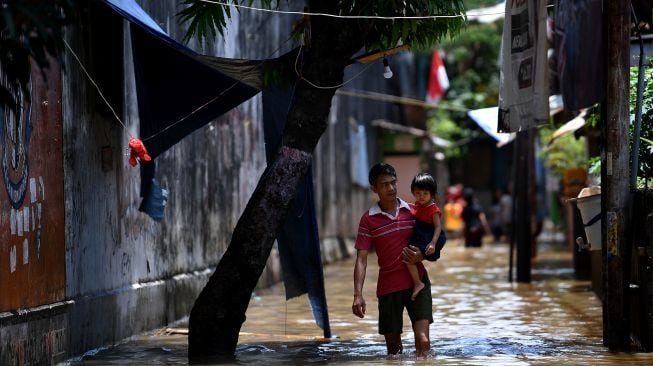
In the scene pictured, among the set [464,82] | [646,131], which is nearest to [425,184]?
[646,131]

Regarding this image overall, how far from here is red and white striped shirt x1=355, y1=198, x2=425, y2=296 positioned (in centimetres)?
877

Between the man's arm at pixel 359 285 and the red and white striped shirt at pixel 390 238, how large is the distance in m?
0.08

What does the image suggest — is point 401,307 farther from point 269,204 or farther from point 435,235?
point 269,204

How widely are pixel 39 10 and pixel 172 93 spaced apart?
4.66 m

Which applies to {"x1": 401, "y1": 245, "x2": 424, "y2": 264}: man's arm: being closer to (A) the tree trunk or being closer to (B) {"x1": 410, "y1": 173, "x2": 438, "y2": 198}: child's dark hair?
(B) {"x1": 410, "y1": 173, "x2": 438, "y2": 198}: child's dark hair

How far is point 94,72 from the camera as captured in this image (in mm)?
10086

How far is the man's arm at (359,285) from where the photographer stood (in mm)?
8633

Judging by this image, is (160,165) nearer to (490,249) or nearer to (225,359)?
(225,359)

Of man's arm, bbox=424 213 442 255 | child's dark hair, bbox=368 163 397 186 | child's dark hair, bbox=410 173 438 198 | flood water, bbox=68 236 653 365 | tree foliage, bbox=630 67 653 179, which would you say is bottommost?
flood water, bbox=68 236 653 365

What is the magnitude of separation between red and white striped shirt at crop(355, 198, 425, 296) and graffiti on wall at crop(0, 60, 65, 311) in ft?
7.65

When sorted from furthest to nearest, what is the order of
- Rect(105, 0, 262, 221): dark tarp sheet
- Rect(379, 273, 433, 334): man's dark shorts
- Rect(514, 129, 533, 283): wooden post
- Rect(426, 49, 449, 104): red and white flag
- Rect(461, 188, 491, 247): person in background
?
Rect(426, 49, 449, 104): red and white flag
Rect(461, 188, 491, 247): person in background
Rect(514, 129, 533, 283): wooden post
Rect(105, 0, 262, 221): dark tarp sheet
Rect(379, 273, 433, 334): man's dark shorts

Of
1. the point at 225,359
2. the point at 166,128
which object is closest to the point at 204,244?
the point at 166,128

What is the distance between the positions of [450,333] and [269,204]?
A: 2.91 meters

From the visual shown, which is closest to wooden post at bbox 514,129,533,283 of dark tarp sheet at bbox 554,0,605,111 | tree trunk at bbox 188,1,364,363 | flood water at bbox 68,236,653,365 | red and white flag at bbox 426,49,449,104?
flood water at bbox 68,236,653,365
